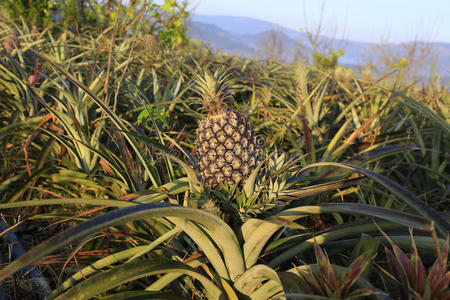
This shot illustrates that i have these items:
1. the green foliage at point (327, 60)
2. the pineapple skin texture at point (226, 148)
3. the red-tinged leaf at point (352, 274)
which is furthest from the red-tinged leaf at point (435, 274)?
the green foliage at point (327, 60)

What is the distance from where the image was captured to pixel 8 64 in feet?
8.96

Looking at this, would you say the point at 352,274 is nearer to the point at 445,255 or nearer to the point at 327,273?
the point at 327,273

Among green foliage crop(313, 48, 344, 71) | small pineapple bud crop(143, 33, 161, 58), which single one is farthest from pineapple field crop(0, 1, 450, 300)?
green foliage crop(313, 48, 344, 71)

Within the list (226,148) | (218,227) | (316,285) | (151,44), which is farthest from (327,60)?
(316,285)

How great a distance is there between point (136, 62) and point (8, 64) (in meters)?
1.29

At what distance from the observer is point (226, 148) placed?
3.87 feet

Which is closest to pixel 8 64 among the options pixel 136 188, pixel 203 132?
pixel 136 188

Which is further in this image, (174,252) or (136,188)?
(136,188)

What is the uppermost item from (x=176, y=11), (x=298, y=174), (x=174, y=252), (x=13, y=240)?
(x=176, y=11)

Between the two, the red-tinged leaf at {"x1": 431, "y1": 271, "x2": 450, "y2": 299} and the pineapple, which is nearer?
the red-tinged leaf at {"x1": 431, "y1": 271, "x2": 450, "y2": 299}

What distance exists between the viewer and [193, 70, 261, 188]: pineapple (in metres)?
1.18

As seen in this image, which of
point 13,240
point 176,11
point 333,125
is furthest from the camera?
point 176,11

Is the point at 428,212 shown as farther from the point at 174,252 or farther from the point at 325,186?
the point at 174,252

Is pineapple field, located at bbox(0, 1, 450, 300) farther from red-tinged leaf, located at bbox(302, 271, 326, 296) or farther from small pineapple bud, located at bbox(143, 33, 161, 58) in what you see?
small pineapple bud, located at bbox(143, 33, 161, 58)
